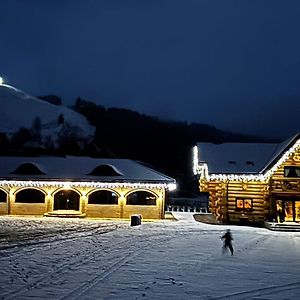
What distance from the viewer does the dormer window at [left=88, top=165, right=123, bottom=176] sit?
30.6 m

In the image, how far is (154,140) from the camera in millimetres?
68562

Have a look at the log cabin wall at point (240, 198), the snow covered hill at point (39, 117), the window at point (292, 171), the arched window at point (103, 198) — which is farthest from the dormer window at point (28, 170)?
the snow covered hill at point (39, 117)

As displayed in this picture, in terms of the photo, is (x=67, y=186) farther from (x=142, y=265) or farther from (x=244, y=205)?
(x=142, y=265)

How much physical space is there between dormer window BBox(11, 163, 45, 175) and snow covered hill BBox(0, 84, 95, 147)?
53091mm

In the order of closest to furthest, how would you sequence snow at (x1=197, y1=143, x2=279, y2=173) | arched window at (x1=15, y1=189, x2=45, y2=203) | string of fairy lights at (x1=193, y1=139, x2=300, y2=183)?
string of fairy lights at (x1=193, y1=139, x2=300, y2=183), snow at (x1=197, y1=143, x2=279, y2=173), arched window at (x1=15, y1=189, x2=45, y2=203)

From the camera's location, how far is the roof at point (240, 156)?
2750 centimetres

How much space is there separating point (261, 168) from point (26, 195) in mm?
17285

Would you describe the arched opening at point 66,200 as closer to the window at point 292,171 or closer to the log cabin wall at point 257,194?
the log cabin wall at point 257,194

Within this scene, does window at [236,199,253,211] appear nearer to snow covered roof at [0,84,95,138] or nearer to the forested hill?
the forested hill

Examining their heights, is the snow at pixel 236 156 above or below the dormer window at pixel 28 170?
above

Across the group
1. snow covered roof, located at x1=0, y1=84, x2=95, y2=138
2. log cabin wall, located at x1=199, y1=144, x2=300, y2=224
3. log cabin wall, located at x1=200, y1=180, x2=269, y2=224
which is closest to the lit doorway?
log cabin wall, located at x1=199, y1=144, x2=300, y2=224

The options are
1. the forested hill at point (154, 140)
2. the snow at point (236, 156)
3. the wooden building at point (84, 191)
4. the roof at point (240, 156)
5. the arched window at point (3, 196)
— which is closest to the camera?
the roof at point (240, 156)

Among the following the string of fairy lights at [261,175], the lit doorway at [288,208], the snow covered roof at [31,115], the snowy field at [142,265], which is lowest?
the snowy field at [142,265]

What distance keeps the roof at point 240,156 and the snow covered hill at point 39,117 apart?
2185 inches
